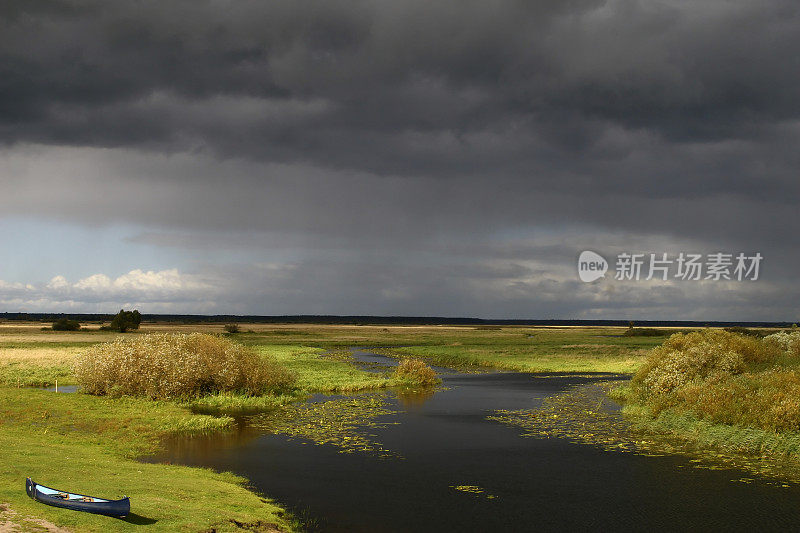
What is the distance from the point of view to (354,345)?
12862 centimetres

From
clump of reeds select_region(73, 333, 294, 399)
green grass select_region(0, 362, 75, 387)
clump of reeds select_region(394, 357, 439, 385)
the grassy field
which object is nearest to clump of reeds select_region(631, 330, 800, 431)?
the grassy field

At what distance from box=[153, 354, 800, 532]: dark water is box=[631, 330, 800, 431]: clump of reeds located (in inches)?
258

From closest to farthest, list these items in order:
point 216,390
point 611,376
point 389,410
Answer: point 389,410, point 216,390, point 611,376

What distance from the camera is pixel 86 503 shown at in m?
14.5

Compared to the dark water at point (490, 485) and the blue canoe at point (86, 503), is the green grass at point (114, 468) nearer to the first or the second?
the blue canoe at point (86, 503)

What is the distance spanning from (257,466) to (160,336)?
23.9 meters

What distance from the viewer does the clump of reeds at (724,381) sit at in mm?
30172

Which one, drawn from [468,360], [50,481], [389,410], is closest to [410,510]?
[50,481]

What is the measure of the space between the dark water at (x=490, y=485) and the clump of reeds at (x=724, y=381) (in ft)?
21.5

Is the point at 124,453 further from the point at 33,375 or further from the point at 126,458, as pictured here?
the point at 33,375

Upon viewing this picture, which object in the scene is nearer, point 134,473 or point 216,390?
point 134,473

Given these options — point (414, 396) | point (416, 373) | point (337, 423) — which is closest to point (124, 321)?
point (416, 373)

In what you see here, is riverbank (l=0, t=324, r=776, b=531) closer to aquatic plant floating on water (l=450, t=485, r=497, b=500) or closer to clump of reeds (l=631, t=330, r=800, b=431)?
aquatic plant floating on water (l=450, t=485, r=497, b=500)

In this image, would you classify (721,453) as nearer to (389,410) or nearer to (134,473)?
(389,410)
